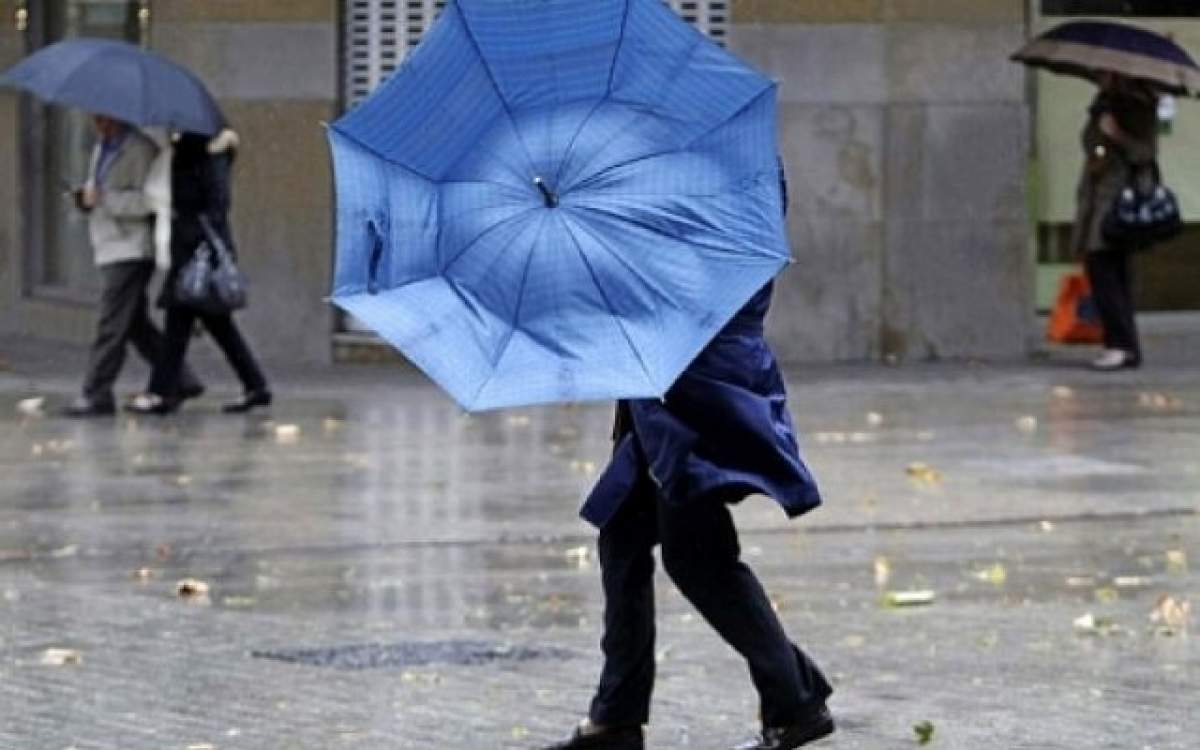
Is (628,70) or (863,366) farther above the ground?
(628,70)

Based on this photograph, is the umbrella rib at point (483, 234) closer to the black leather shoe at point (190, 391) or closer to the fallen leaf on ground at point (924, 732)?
the fallen leaf on ground at point (924, 732)

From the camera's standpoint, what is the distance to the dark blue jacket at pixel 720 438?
24.2 feet

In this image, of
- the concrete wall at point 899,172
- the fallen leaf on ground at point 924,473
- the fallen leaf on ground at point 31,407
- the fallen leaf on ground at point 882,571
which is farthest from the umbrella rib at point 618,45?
the concrete wall at point 899,172

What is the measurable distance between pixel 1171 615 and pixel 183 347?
6.94 m

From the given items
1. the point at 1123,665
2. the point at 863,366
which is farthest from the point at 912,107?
the point at 1123,665

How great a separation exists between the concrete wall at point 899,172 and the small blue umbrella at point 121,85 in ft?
14.2

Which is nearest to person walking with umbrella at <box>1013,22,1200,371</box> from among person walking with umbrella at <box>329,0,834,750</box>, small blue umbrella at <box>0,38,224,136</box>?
small blue umbrella at <box>0,38,224,136</box>

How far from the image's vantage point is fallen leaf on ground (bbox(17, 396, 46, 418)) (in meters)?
16.1

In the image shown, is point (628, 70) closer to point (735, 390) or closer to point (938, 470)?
point (735, 390)

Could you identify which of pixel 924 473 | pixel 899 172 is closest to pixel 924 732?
pixel 924 473

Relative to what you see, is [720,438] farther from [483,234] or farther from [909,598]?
[909,598]

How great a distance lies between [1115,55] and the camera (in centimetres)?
1742

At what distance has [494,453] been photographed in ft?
47.9

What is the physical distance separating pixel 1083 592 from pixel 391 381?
7.71 meters
